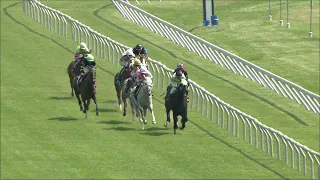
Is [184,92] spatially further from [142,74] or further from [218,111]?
[218,111]

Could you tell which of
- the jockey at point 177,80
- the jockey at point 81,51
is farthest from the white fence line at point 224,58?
the jockey at point 81,51

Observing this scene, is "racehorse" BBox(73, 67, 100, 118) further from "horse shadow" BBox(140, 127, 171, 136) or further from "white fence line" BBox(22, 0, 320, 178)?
"white fence line" BBox(22, 0, 320, 178)

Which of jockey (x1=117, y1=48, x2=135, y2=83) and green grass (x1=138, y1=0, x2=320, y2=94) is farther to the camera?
green grass (x1=138, y1=0, x2=320, y2=94)

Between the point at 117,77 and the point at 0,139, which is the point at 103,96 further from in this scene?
the point at 0,139

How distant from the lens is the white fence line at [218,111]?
38.0m

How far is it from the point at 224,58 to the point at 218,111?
930 cm

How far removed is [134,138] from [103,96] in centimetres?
610

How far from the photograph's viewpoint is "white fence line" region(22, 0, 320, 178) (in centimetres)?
3803

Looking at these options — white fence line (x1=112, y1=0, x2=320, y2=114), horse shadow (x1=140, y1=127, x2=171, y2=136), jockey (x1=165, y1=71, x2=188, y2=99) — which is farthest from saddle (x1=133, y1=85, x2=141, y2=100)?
white fence line (x1=112, y1=0, x2=320, y2=114)

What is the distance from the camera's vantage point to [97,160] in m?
37.3

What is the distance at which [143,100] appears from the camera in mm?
40969

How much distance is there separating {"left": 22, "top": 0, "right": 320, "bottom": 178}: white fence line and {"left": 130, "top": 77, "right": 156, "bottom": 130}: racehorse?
2.08 meters

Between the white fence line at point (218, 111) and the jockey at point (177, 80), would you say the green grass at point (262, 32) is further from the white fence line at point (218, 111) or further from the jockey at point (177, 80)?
the jockey at point (177, 80)

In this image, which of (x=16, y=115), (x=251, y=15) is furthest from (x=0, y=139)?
(x=251, y=15)
